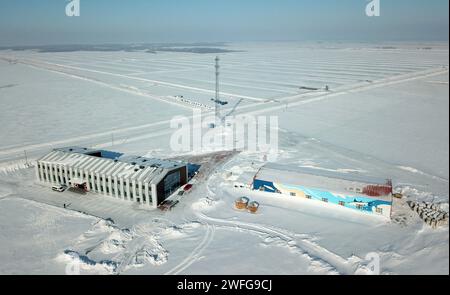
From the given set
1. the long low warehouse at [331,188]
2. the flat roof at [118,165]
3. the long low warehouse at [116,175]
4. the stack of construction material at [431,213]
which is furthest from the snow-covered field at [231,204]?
the flat roof at [118,165]

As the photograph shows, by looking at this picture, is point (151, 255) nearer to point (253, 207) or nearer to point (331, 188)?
point (253, 207)

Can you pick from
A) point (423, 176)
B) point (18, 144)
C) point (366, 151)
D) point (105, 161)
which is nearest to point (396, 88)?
point (366, 151)

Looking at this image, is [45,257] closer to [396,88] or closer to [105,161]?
[105,161]

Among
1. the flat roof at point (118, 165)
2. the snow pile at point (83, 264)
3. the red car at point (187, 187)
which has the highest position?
the flat roof at point (118, 165)

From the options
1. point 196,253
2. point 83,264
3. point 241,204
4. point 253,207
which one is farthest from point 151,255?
point 253,207

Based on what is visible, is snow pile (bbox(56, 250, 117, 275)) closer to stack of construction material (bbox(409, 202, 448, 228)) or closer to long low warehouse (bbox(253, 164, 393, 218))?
long low warehouse (bbox(253, 164, 393, 218))

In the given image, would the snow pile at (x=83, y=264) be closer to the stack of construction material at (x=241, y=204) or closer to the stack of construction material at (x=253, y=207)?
the stack of construction material at (x=241, y=204)
